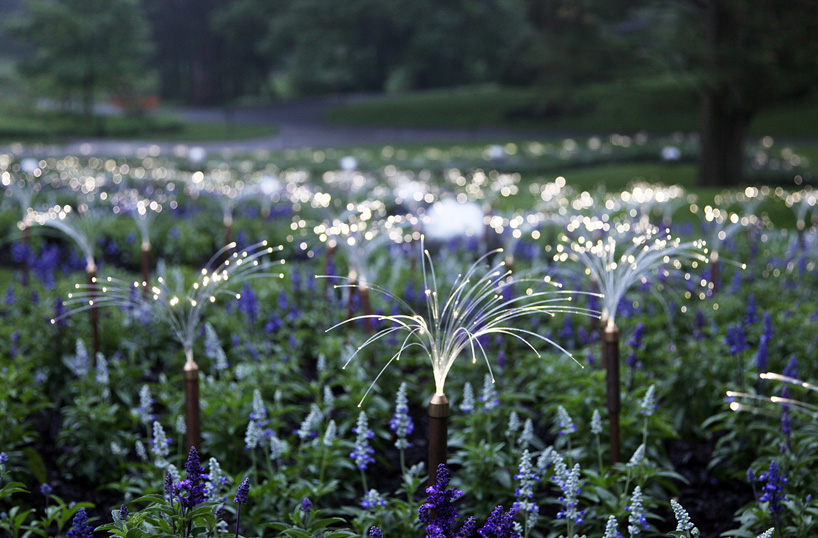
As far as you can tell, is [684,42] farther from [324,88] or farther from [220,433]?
[324,88]

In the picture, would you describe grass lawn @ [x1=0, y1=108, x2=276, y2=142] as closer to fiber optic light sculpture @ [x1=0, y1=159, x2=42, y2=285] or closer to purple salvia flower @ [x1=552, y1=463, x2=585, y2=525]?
fiber optic light sculpture @ [x1=0, y1=159, x2=42, y2=285]

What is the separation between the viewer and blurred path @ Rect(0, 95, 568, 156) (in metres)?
32.6

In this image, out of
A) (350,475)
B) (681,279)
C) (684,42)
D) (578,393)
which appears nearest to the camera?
(350,475)

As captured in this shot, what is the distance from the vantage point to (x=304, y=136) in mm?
37375

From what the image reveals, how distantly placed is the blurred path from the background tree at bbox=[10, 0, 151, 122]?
4.02 metres

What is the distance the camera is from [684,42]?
16.5 metres

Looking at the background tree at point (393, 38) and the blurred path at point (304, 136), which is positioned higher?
the background tree at point (393, 38)

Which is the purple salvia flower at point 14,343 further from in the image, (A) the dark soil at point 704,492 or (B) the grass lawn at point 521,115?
(B) the grass lawn at point 521,115

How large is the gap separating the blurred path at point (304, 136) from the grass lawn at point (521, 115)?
6.02 ft

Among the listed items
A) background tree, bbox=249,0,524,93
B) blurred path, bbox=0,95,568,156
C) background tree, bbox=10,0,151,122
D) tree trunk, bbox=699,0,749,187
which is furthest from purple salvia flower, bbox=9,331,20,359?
background tree, bbox=249,0,524,93

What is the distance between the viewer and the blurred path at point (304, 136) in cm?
3259

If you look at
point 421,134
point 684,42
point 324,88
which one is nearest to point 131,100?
point 324,88

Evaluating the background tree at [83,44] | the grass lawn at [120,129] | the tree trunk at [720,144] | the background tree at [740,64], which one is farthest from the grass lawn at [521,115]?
the background tree at [83,44]

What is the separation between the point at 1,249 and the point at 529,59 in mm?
16505
